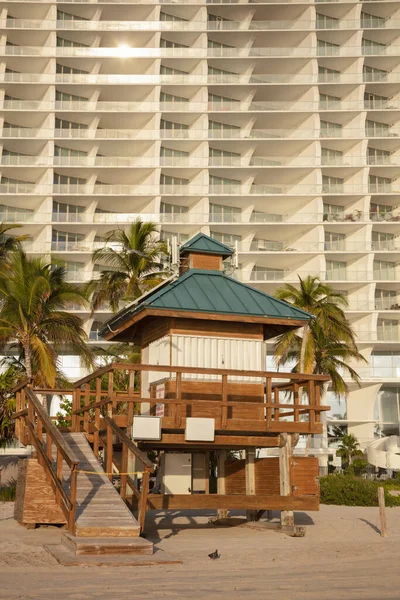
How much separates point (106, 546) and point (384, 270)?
2558 inches

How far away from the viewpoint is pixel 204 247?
2159 centimetres

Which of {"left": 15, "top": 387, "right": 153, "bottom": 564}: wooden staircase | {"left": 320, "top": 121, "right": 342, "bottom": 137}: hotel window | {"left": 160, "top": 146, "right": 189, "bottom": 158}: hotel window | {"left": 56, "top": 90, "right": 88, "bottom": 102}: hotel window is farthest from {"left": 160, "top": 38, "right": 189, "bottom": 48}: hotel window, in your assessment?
{"left": 15, "top": 387, "right": 153, "bottom": 564}: wooden staircase

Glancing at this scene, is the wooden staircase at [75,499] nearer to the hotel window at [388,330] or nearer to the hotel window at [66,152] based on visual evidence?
the hotel window at [388,330]

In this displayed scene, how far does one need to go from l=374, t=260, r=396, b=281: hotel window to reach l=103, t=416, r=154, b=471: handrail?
196 feet

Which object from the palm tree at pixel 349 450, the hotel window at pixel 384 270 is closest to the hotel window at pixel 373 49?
the hotel window at pixel 384 270

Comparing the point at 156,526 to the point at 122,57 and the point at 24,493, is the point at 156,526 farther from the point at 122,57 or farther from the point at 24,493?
the point at 122,57

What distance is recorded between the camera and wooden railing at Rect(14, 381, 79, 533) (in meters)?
14.2

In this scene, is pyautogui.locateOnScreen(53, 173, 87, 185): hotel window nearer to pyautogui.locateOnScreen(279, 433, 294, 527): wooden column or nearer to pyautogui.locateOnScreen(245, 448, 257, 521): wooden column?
pyautogui.locateOnScreen(245, 448, 257, 521): wooden column

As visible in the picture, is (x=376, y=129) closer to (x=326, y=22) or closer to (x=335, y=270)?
(x=326, y=22)

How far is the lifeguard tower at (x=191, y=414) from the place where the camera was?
1681cm

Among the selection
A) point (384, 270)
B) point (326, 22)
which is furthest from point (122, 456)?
point (326, 22)

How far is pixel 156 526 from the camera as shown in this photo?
20250 millimetres

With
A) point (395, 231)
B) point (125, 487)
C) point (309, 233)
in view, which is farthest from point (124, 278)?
point (395, 231)

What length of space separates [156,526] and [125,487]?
387cm
